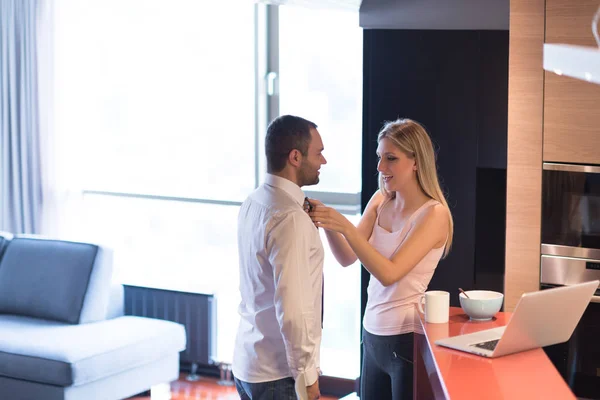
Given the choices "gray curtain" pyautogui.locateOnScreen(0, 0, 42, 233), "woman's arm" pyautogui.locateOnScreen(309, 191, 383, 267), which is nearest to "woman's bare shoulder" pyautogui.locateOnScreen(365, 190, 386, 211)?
"woman's arm" pyautogui.locateOnScreen(309, 191, 383, 267)

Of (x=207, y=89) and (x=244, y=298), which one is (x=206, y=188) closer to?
(x=207, y=89)

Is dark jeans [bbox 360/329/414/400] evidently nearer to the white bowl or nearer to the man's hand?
the white bowl

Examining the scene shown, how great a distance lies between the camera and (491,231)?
12.9 ft

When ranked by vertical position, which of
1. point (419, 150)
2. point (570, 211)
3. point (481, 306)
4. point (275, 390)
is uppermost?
point (419, 150)

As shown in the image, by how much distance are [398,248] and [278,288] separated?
592 millimetres

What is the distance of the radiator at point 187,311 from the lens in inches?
212

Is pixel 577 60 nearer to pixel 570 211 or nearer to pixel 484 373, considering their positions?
pixel 484 373

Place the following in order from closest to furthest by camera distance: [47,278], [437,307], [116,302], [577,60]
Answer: [577,60] → [437,307] → [47,278] → [116,302]

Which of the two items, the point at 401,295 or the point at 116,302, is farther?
the point at 116,302

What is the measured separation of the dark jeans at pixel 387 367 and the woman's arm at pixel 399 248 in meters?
0.22

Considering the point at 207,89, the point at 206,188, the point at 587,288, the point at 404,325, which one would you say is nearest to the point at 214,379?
the point at 206,188

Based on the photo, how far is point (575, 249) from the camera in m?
3.52

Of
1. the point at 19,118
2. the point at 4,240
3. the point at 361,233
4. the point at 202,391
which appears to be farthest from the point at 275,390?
the point at 19,118

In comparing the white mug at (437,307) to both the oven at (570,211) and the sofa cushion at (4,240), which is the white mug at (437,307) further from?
the sofa cushion at (4,240)
